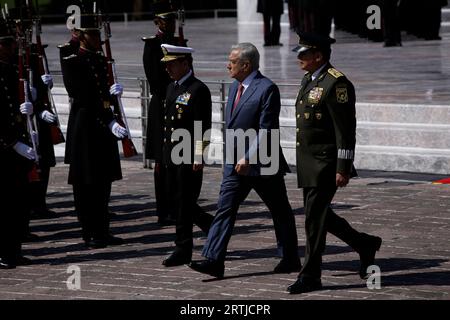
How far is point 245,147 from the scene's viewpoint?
32.9 feet

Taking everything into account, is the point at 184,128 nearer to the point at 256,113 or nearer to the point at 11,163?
the point at 256,113

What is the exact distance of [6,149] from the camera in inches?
437

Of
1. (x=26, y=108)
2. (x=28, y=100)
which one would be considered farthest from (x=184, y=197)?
(x=28, y=100)

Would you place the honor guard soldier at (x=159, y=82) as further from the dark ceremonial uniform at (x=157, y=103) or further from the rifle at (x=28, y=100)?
the rifle at (x=28, y=100)

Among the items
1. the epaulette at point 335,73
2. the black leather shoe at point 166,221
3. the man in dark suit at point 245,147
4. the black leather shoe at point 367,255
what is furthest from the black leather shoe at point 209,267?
the black leather shoe at point 166,221

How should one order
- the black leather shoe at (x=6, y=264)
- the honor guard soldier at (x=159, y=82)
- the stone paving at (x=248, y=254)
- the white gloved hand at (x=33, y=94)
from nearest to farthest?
1. the stone paving at (x=248, y=254)
2. the black leather shoe at (x=6, y=264)
3. the white gloved hand at (x=33, y=94)
4. the honor guard soldier at (x=159, y=82)

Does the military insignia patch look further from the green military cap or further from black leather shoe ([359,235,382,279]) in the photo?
black leather shoe ([359,235,382,279])

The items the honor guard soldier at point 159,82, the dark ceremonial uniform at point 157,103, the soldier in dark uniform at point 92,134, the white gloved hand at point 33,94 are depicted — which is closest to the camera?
the soldier in dark uniform at point 92,134

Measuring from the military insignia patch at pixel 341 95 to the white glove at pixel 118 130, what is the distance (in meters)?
2.91

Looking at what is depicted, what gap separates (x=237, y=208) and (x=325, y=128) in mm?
1059

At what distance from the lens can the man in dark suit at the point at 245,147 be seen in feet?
32.9

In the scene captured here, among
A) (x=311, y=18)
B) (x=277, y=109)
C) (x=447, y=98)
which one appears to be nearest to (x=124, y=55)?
(x=311, y=18)
